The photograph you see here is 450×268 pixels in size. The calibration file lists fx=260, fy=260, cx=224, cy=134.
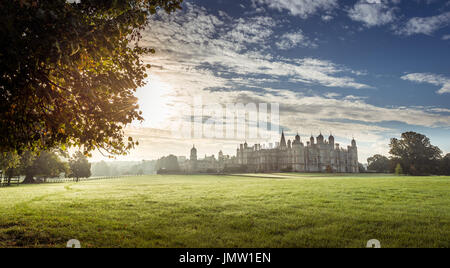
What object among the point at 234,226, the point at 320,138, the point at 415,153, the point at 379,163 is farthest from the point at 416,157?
the point at 234,226

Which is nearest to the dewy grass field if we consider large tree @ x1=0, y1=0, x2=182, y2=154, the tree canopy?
large tree @ x1=0, y1=0, x2=182, y2=154

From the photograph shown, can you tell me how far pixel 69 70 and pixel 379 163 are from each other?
3927 inches

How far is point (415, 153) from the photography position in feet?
243

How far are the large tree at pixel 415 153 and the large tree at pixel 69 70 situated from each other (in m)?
80.5

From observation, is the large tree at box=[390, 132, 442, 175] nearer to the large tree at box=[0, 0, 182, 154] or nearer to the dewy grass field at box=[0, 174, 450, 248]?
the dewy grass field at box=[0, 174, 450, 248]

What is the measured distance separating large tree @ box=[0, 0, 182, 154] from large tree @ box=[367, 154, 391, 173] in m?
94.9

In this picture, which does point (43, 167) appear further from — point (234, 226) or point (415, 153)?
point (415, 153)

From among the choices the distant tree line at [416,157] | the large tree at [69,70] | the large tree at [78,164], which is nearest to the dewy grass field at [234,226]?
the large tree at [69,70]

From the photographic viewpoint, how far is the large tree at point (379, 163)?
86219 mm

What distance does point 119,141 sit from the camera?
9.60 m

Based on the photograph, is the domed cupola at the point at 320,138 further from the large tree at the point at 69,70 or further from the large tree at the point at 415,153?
the large tree at the point at 69,70
